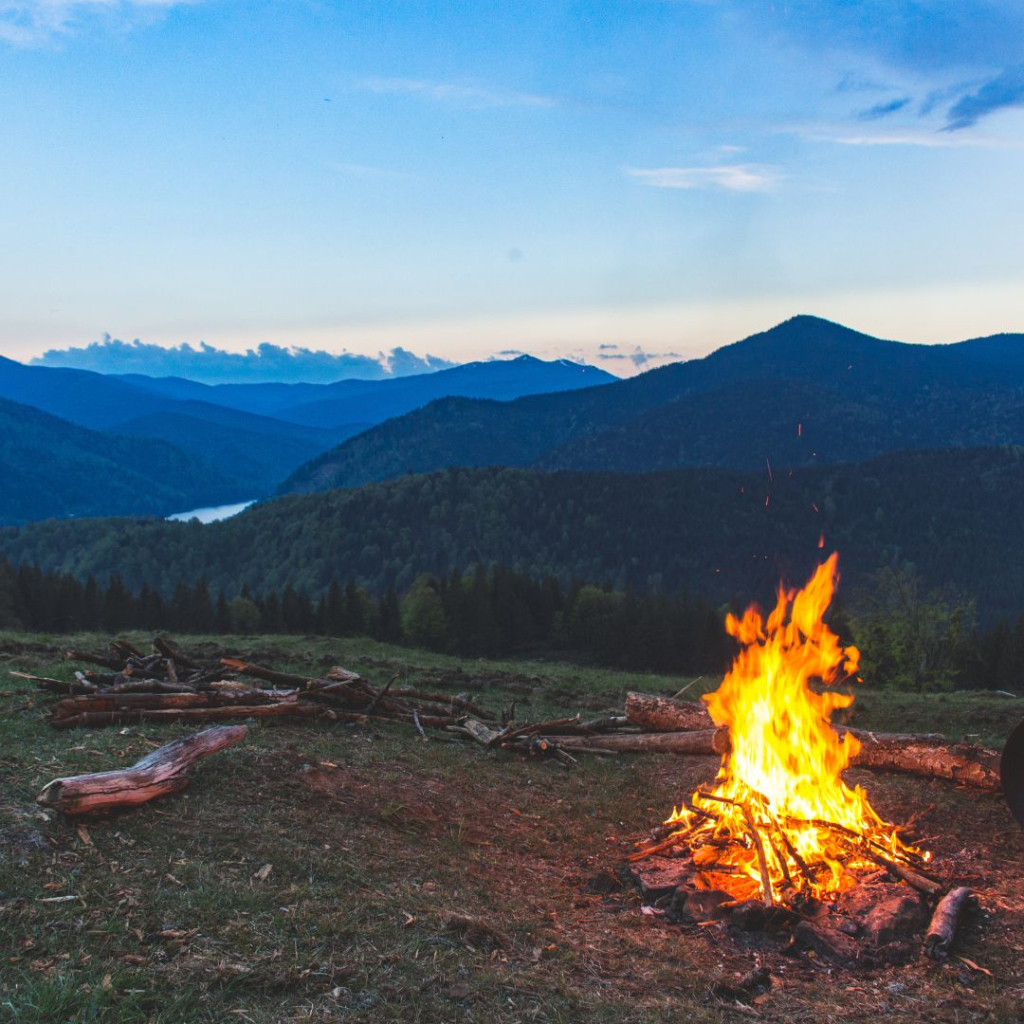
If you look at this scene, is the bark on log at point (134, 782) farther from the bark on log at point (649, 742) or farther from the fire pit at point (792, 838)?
the bark on log at point (649, 742)

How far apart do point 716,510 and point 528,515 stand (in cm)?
3911

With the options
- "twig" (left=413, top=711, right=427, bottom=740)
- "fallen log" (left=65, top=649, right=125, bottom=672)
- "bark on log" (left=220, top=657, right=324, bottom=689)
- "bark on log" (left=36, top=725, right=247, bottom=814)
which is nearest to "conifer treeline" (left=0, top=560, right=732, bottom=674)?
"fallen log" (left=65, top=649, right=125, bottom=672)

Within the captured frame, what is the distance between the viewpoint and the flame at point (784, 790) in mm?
8062

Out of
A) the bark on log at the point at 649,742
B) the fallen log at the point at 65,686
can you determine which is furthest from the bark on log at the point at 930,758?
the fallen log at the point at 65,686

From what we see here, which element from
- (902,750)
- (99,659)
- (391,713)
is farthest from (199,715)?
(902,750)

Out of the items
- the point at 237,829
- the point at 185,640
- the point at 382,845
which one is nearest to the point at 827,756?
the point at 382,845

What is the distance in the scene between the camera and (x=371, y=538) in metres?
149

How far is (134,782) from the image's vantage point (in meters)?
7.52

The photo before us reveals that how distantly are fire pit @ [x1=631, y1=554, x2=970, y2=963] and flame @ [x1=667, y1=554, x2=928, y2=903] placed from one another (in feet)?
0.05

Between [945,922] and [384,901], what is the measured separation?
448 cm

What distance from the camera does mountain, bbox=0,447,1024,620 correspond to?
14362cm

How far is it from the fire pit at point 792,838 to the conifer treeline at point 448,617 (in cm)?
4305

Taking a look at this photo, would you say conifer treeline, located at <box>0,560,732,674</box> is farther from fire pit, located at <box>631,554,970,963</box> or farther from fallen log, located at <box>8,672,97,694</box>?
fire pit, located at <box>631,554,970,963</box>

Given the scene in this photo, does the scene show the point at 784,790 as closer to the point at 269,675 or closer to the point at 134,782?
the point at 134,782
